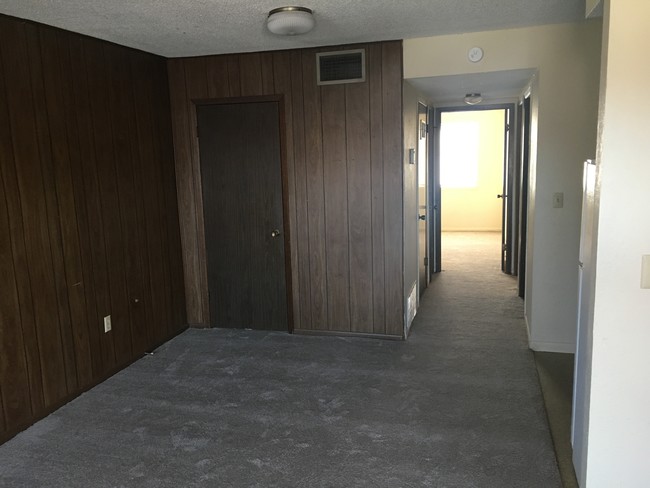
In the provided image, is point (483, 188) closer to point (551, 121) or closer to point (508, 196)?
point (508, 196)

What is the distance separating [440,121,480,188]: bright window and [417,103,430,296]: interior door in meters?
4.43

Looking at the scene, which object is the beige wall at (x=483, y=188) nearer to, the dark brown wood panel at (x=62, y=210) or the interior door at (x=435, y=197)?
the interior door at (x=435, y=197)

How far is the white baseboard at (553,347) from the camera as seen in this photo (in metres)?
3.84

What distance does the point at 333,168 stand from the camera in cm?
418

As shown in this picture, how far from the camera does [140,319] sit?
402cm

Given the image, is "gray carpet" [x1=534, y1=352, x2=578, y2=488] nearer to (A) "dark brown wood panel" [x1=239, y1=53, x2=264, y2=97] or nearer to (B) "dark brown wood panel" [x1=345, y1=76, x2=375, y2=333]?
(B) "dark brown wood panel" [x1=345, y1=76, x2=375, y2=333]

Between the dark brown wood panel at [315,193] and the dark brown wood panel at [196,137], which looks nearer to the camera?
the dark brown wood panel at [315,193]

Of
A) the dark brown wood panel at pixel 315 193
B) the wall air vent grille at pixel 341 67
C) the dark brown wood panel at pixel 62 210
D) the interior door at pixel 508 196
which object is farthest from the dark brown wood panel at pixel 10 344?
the interior door at pixel 508 196

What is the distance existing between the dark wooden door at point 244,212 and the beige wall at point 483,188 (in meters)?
6.36

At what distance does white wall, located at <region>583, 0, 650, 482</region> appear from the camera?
1832 millimetres

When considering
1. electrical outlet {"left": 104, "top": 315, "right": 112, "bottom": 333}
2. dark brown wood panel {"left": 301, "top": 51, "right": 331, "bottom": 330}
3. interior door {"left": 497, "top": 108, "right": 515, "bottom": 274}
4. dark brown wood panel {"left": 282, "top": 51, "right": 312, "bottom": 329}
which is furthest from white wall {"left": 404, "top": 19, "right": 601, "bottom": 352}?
electrical outlet {"left": 104, "top": 315, "right": 112, "bottom": 333}

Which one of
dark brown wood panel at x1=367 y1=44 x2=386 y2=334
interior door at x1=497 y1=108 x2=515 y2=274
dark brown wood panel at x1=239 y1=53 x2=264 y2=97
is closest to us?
dark brown wood panel at x1=367 y1=44 x2=386 y2=334

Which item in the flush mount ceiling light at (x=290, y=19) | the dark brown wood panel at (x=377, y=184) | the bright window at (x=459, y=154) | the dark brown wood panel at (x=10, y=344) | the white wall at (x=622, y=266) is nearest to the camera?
the white wall at (x=622, y=266)

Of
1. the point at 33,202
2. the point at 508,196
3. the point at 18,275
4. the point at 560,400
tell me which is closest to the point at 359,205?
the point at 560,400
